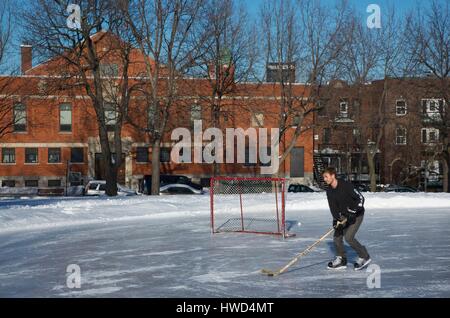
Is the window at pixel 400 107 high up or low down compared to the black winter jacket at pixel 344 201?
up

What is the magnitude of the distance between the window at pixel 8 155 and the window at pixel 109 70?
1415 cm

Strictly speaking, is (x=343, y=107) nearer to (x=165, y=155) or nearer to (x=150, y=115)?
(x=150, y=115)

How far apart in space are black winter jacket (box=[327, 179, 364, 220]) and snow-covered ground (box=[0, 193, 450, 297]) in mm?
1086

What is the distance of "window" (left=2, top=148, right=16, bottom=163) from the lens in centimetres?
5184

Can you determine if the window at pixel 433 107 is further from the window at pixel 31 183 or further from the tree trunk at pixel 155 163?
the window at pixel 31 183

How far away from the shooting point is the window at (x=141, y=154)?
52.9 meters

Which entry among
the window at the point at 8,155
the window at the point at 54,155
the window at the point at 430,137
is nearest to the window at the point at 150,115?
the window at the point at 54,155

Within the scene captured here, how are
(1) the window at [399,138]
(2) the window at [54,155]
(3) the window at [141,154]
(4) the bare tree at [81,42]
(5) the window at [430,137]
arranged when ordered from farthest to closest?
(3) the window at [141,154], (2) the window at [54,155], (1) the window at [399,138], (5) the window at [430,137], (4) the bare tree at [81,42]

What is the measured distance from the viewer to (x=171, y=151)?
174 feet

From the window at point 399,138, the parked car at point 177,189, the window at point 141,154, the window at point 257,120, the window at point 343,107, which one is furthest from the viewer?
the window at point 141,154

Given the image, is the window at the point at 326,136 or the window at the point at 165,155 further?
the window at the point at 326,136

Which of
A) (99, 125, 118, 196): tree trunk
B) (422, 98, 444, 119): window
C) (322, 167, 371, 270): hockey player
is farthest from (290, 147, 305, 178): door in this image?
(322, 167, 371, 270): hockey player

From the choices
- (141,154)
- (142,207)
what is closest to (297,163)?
(141,154)
